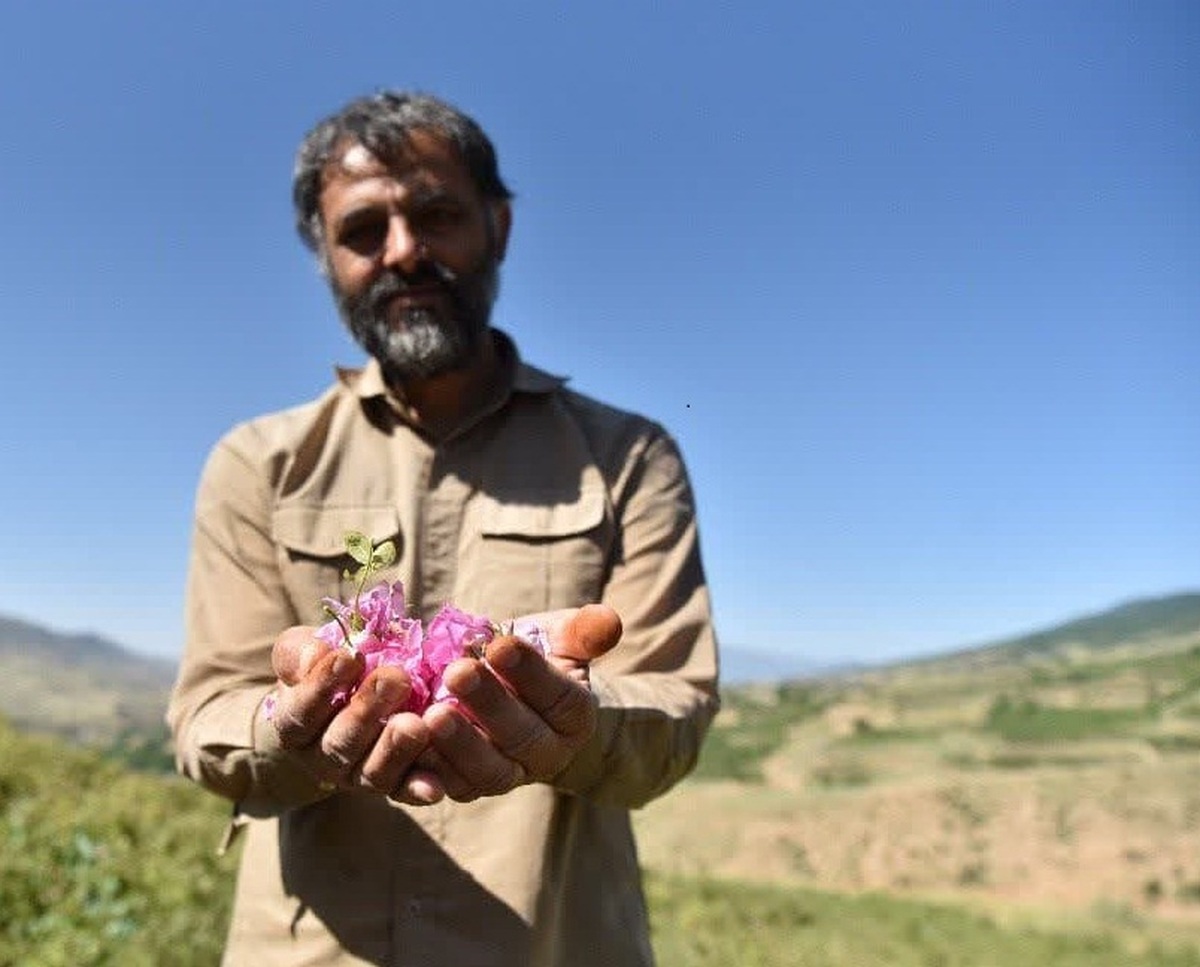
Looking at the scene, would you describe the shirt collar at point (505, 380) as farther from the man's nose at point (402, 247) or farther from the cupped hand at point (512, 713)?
the cupped hand at point (512, 713)

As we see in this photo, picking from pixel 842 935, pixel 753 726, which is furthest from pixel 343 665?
pixel 753 726

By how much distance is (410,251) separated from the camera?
2.74m

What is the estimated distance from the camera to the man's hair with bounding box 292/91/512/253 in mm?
2758

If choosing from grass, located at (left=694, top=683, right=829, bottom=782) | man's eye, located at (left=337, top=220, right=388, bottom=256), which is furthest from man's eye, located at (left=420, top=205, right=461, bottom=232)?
grass, located at (left=694, top=683, right=829, bottom=782)

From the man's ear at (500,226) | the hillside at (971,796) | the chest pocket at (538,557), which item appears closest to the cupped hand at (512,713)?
the chest pocket at (538,557)

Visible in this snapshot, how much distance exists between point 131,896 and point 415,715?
19.6 ft

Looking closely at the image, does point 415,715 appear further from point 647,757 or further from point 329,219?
point 329,219

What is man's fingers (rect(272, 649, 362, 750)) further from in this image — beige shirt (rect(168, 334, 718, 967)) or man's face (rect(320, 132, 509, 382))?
man's face (rect(320, 132, 509, 382))

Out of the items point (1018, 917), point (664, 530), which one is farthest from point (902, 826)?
point (664, 530)

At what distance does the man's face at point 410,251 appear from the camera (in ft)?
9.00

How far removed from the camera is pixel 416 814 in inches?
98.3

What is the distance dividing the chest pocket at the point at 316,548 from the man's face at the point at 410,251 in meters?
0.40

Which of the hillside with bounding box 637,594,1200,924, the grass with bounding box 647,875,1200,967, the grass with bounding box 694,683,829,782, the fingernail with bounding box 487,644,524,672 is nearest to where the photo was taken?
the fingernail with bounding box 487,644,524,672

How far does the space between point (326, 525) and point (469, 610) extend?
40 centimetres
